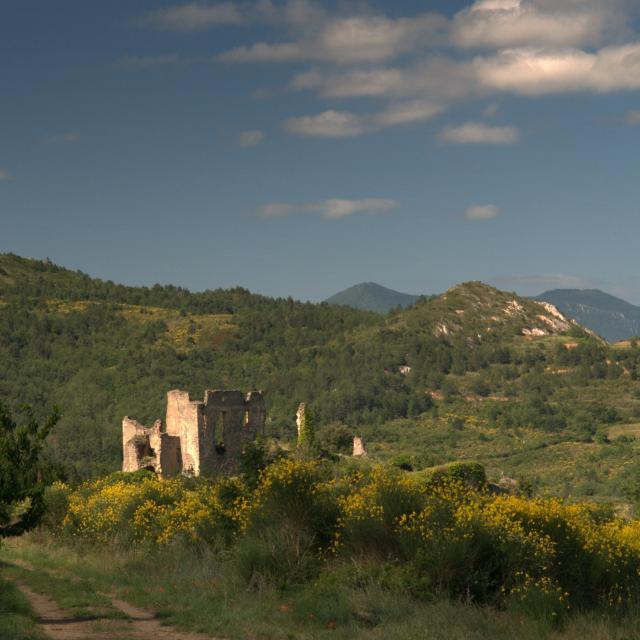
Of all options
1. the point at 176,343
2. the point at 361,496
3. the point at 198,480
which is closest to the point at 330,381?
the point at 176,343

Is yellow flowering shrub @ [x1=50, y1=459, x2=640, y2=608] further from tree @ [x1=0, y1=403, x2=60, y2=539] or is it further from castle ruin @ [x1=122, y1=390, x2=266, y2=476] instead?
castle ruin @ [x1=122, y1=390, x2=266, y2=476]

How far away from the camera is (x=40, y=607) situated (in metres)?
15.9

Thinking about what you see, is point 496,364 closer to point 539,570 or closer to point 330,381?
point 330,381

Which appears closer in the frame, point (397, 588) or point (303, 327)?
point (397, 588)

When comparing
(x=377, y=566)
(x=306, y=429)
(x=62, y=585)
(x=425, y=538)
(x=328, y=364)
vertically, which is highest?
(x=328, y=364)

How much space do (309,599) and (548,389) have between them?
11047cm

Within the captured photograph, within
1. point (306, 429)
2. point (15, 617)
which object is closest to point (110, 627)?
point (15, 617)

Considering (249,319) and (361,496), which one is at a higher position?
(249,319)

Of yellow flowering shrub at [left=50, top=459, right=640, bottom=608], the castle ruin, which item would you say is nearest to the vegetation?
yellow flowering shrub at [left=50, top=459, right=640, bottom=608]

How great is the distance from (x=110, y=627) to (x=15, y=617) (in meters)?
1.32

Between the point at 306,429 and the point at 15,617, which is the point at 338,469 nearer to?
the point at 306,429

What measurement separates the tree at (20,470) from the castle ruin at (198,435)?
24.1m

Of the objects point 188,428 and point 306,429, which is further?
point 306,429

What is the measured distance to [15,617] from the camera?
13766 mm
